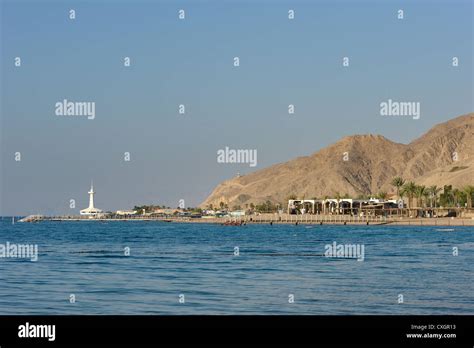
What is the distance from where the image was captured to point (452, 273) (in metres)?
47.8

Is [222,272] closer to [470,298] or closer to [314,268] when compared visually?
[314,268]

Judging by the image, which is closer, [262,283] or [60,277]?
[262,283]

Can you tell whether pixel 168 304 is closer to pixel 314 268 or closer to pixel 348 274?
pixel 348 274

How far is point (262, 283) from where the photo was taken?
42.4m

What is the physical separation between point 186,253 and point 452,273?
100 feet

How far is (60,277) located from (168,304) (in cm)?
1486
